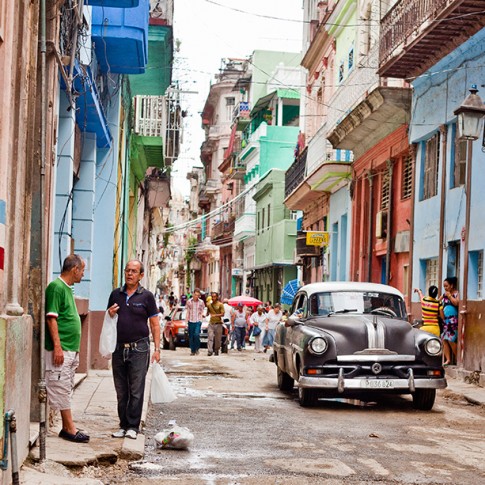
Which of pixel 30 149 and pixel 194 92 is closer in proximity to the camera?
pixel 30 149

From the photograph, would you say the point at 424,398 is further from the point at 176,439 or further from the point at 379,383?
the point at 176,439

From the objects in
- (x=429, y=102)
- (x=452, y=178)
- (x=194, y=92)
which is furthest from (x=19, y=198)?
(x=194, y=92)

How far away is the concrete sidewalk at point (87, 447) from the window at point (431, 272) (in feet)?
32.4

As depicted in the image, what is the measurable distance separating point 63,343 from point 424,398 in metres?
5.71

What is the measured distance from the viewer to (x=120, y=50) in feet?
47.9

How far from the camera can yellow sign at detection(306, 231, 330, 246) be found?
3250 centimetres

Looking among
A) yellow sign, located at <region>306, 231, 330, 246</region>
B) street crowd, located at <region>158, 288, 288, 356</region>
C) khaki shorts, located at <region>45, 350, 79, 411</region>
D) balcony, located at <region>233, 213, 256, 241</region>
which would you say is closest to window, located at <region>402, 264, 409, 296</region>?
street crowd, located at <region>158, 288, 288, 356</region>

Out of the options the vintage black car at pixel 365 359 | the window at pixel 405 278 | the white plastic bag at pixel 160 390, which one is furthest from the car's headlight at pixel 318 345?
the window at pixel 405 278

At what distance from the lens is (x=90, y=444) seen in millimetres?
8680

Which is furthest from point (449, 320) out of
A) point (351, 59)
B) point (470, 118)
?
point (351, 59)

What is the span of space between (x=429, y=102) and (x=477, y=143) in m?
3.42

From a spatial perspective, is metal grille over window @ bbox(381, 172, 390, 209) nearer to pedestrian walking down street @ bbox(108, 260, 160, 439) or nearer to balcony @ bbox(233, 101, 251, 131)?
pedestrian walking down street @ bbox(108, 260, 160, 439)

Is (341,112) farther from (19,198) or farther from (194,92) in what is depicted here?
(19,198)

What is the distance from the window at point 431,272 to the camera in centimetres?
2077
